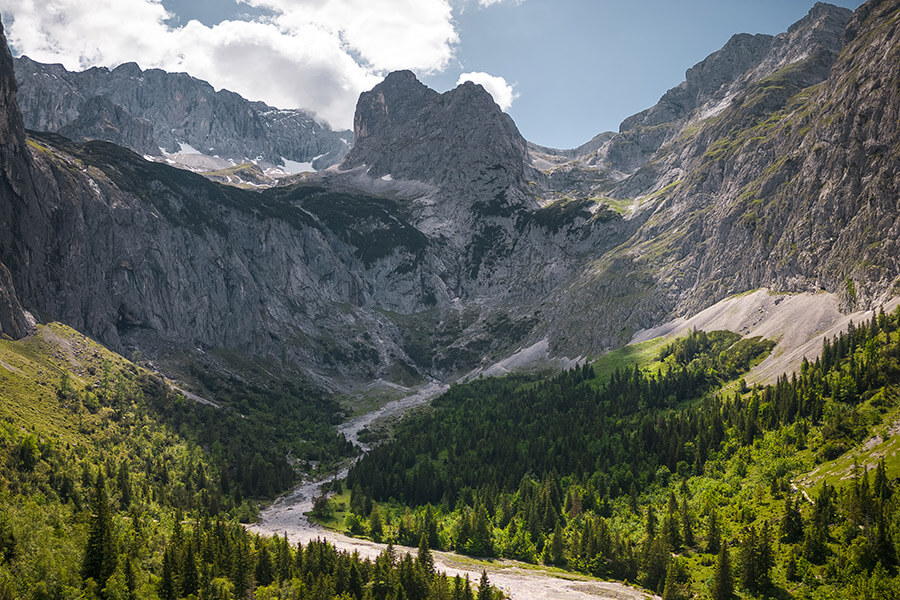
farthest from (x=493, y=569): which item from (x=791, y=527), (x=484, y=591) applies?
(x=791, y=527)

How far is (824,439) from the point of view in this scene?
11275 centimetres

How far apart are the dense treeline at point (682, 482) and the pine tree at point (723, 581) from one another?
0.19 m

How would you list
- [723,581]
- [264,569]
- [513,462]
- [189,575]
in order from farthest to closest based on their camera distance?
[513,462]
[264,569]
[723,581]
[189,575]

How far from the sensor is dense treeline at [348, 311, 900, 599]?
87000 millimetres

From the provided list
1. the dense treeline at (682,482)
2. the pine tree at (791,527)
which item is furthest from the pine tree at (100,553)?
Result: the pine tree at (791,527)

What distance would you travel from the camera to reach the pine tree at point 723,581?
8388cm

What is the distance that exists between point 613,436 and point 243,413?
119602 mm

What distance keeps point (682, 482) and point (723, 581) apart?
3785cm

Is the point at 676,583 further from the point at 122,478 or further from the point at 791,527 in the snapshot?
the point at 122,478

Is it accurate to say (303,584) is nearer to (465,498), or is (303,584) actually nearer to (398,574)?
(398,574)

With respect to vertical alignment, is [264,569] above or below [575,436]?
below

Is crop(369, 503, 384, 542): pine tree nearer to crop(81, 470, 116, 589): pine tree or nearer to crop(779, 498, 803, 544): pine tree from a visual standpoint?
crop(81, 470, 116, 589): pine tree

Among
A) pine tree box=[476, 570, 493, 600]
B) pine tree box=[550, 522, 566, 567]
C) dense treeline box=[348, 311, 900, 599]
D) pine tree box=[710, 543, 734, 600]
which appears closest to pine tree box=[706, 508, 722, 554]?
dense treeline box=[348, 311, 900, 599]

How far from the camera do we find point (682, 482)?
12069cm
